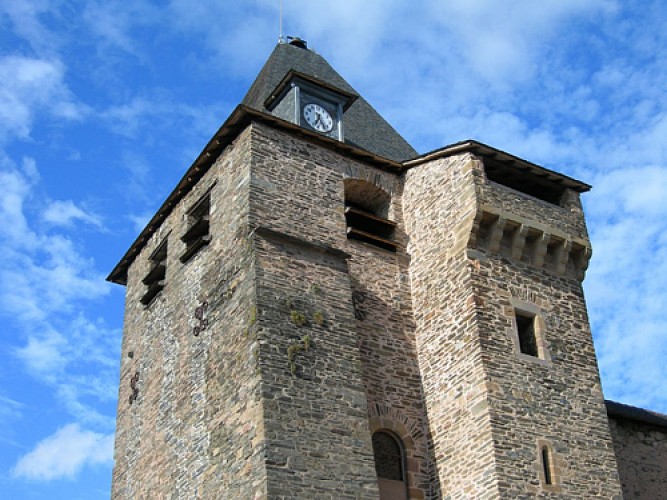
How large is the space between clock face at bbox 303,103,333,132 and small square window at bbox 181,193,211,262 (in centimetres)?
228

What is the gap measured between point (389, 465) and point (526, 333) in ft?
9.69

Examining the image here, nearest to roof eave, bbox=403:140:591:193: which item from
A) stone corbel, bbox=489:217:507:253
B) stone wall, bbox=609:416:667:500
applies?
stone corbel, bbox=489:217:507:253

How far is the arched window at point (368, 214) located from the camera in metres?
14.9

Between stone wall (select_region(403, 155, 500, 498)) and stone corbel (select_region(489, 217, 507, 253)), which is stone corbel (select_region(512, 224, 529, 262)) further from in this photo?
stone wall (select_region(403, 155, 500, 498))

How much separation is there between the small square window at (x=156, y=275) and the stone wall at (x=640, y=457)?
834 cm

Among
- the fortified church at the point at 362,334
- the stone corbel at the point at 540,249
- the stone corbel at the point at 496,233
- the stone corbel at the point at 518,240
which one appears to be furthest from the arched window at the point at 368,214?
the stone corbel at the point at 540,249

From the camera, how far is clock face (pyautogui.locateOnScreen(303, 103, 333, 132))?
16094 millimetres

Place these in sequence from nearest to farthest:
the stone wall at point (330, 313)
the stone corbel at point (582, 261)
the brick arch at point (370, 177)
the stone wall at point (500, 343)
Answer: the stone wall at point (330, 313) → the stone wall at point (500, 343) → the stone corbel at point (582, 261) → the brick arch at point (370, 177)

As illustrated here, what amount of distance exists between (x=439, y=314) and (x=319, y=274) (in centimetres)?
199

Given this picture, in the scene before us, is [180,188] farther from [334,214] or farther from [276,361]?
[276,361]

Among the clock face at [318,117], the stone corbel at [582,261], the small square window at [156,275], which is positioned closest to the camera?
the stone corbel at [582,261]

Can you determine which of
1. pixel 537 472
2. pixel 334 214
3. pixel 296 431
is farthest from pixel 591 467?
pixel 334 214

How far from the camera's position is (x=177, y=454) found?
1380cm

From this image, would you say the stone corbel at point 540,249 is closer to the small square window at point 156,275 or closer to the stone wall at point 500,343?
the stone wall at point 500,343
